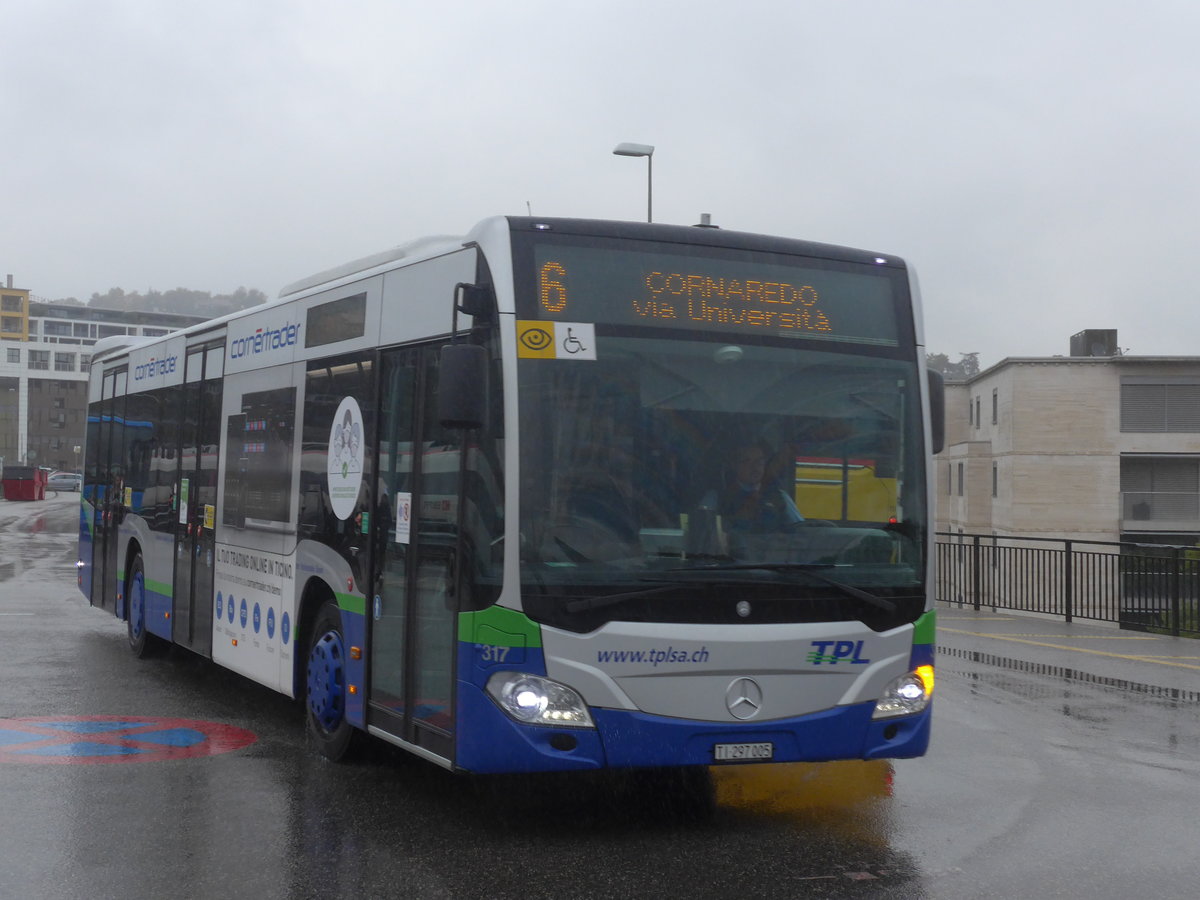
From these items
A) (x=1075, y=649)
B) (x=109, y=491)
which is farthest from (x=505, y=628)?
(x=1075, y=649)

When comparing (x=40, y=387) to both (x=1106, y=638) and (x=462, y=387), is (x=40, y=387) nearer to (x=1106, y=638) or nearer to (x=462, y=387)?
(x=1106, y=638)

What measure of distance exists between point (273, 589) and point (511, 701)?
11.0 ft

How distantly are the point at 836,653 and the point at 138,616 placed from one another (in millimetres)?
8035

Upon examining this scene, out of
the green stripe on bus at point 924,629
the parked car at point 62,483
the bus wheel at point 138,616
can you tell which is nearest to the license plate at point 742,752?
the green stripe on bus at point 924,629

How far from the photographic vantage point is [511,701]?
241 inches

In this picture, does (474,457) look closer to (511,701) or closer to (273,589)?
(511,701)

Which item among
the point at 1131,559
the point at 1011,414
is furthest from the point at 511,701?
the point at 1011,414

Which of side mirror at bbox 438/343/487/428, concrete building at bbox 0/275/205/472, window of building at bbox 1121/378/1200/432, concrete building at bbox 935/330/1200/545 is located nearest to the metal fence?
side mirror at bbox 438/343/487/428

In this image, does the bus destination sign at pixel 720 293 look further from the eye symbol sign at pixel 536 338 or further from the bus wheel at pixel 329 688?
the bus wheel at pixel 329 688

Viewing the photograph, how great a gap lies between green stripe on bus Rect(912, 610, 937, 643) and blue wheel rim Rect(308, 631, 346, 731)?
312 cm

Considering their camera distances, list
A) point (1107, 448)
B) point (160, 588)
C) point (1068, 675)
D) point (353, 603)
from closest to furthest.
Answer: point (353, 603) → point (160, 588) → point (1068, 675) → point (1107, 448)

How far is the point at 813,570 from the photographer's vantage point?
21.3ft

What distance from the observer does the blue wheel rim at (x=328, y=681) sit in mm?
7859

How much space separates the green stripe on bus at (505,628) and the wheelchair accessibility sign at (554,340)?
114 cm
